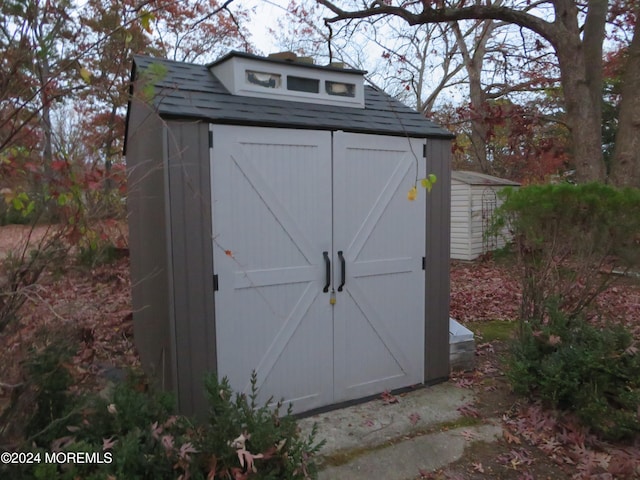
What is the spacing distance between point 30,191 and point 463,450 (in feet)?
11.0

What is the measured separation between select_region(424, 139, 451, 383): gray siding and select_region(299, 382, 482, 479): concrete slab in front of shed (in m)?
0.30

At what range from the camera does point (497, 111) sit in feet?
30.9

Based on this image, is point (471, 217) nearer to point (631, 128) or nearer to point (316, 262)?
point (631, 128)

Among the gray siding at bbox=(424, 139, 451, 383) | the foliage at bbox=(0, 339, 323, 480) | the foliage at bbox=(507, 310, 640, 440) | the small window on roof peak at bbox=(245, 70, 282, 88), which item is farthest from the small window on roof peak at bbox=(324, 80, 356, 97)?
the foliage at bbox=(0, 339, 323, 480)

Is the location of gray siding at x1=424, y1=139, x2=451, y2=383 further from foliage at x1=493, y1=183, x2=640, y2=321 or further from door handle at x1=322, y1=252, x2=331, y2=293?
door handle at x1=322, y1=252, x2=331, y2=293

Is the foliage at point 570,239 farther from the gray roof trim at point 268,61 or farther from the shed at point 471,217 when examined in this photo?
the shed at point 471,217

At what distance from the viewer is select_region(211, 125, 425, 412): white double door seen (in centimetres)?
357

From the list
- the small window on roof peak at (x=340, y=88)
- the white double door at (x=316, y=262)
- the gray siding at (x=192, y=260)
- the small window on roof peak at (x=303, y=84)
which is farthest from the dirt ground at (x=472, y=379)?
the small window on roof peak at (x=340, y=88)

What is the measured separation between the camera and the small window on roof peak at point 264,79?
3.94 meters

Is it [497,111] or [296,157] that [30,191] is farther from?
[497,111]

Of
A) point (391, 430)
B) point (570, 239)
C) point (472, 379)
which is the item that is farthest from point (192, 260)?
point (570, 239)

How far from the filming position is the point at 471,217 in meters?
11.8

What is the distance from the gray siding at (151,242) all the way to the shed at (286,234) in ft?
0.07

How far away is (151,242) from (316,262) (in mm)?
1425
